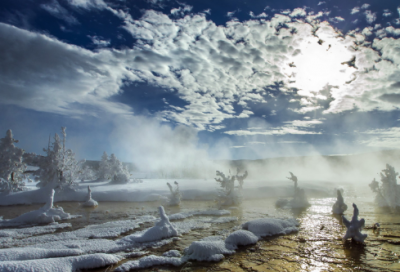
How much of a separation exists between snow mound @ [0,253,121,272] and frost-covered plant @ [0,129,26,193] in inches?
1229

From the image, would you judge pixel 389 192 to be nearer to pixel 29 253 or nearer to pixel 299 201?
pixel 299 201

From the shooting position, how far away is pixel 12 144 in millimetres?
32656

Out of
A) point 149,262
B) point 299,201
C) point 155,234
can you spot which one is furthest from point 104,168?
point 149,262

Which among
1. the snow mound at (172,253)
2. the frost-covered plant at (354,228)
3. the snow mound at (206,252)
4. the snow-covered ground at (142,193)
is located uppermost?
the frost-covered plant at (354,228)

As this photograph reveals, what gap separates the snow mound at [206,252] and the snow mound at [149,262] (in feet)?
1.88

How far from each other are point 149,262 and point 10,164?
34.9 m

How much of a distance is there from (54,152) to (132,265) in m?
32.8

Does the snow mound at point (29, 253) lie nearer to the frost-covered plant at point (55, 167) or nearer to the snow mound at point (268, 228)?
the snow mound at point (268, 228)

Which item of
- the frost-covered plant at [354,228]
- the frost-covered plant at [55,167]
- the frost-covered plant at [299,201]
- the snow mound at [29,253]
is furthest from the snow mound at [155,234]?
the frost-covered plant at [55,167]

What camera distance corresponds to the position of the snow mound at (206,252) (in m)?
8.88

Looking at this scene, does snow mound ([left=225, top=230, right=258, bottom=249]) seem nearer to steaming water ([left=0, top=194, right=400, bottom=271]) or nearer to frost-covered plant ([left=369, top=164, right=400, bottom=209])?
steaming water ([left=0, top=194, right=400, bottom=271])

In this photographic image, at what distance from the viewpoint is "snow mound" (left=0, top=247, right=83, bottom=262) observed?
304 inches

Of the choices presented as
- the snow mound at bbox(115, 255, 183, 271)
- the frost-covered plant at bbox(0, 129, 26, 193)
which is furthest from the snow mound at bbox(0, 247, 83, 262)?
the frost-covered plant at bbox(0, 129, 26, 193)

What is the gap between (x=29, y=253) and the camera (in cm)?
822
